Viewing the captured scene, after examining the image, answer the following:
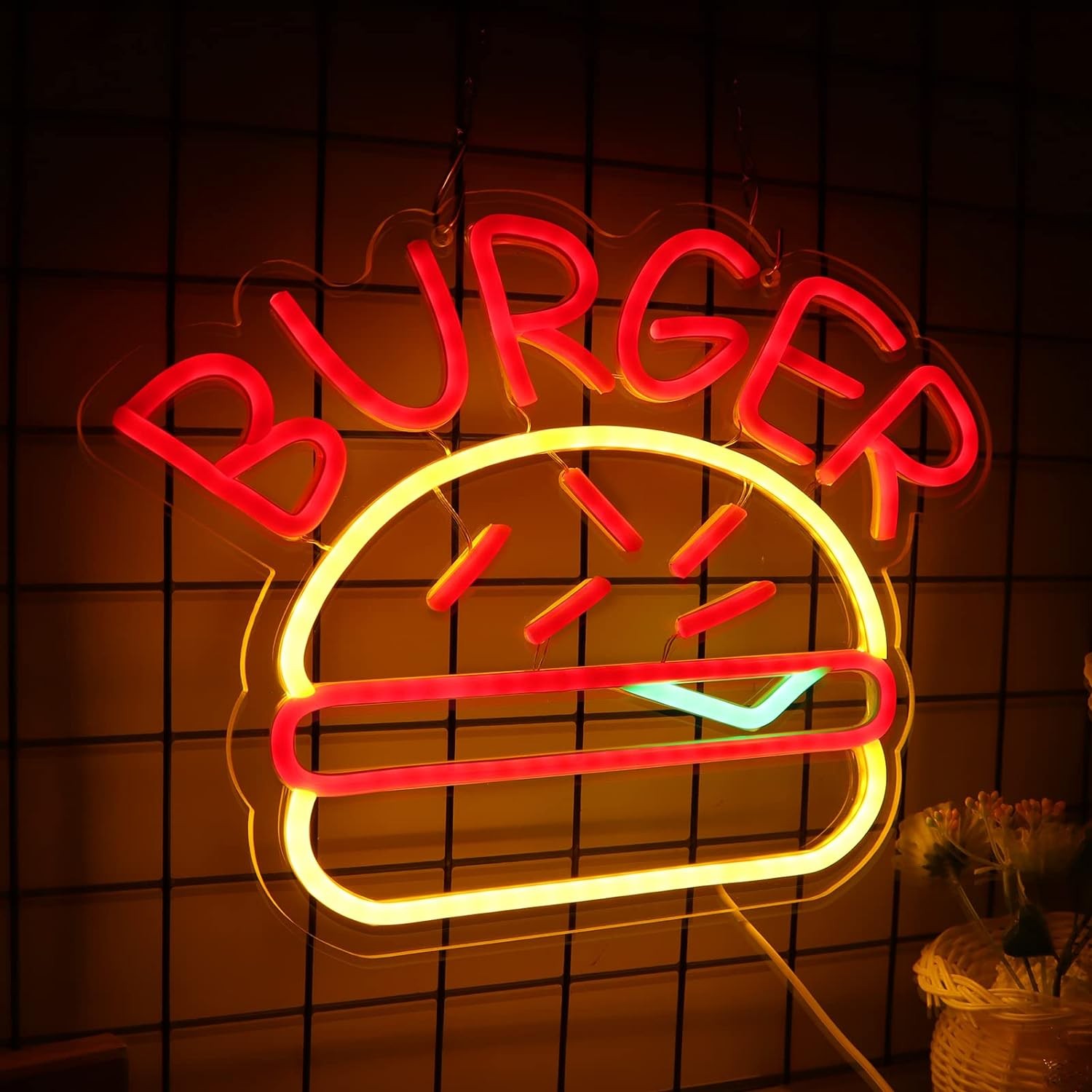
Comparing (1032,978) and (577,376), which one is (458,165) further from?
(1032,978)

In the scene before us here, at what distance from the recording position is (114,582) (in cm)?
144

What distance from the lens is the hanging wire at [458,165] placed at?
1393mm

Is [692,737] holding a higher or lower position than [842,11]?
lower

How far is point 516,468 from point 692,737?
0.56 m

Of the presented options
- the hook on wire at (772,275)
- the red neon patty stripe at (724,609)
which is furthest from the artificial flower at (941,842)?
the hook on wire at (772,275)

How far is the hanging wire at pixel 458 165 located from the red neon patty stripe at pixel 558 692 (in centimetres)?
66

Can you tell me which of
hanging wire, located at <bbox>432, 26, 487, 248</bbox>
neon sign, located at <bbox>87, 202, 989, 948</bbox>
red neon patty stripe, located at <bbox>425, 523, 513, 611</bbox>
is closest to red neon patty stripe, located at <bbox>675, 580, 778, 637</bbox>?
neon sign, located at <bbox>87, 202, 989, 948</bbox>

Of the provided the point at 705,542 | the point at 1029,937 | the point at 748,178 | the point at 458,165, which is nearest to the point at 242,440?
the point at 458,165

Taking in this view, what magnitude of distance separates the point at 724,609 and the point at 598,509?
26 centimetres

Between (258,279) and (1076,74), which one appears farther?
(1076,74)

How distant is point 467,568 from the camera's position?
1345 mm

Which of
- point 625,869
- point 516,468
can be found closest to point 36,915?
point 625,869

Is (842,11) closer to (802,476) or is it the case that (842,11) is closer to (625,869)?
(802,476)

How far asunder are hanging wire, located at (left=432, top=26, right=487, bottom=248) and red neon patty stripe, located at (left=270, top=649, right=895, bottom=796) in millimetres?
664
